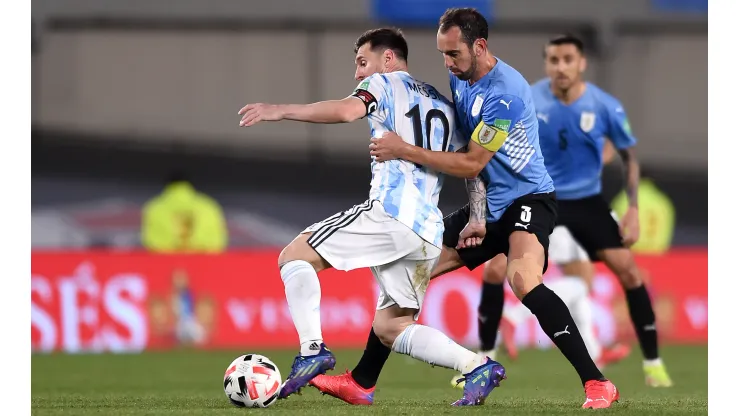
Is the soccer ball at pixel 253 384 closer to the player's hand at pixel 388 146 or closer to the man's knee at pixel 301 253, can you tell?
the man's knee at pixel 301 253

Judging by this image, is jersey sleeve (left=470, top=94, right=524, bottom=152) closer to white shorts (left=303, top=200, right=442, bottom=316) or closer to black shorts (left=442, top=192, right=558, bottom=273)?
black shorts (left=442, top=192, right=558, bottom=273)

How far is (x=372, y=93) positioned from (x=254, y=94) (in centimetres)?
1420

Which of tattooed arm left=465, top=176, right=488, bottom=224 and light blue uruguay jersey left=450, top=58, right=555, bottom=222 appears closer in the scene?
light blue uruguay jersey left=450, top=58, right=555, bottom=222

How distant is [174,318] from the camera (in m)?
11.9

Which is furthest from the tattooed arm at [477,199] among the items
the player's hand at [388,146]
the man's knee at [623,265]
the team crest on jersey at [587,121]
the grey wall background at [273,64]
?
the grey wall background at [273,64]

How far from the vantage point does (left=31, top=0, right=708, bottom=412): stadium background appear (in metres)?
18.3

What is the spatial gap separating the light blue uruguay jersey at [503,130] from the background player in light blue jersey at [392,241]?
15cm

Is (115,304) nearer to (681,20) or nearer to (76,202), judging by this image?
(76,202)

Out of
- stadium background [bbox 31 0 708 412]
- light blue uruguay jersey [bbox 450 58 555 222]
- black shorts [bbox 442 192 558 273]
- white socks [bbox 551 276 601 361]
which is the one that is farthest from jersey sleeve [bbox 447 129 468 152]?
stadium background [bbox 31 0 708 412]

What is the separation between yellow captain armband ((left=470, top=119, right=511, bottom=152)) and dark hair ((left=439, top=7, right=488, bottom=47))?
0.38m

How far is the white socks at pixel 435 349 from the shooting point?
546cm
